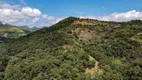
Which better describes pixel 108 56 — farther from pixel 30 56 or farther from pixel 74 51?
pixel 30 56

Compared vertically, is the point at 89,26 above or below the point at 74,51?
above

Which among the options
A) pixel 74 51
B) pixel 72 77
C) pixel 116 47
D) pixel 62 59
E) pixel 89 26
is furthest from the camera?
pixel 89 26

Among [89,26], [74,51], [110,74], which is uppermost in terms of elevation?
[89,26]

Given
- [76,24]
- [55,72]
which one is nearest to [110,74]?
[55,72]

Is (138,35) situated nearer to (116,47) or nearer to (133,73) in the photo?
(116,47)

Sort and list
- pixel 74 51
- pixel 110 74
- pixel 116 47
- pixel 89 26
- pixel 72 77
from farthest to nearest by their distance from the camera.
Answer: pixel 89 26
pixel 116 47
pixel 74 51
pixel 110 74
pixel 72 77

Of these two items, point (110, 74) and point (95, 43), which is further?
point (95, 43)

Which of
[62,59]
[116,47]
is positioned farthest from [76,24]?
[62,59]
